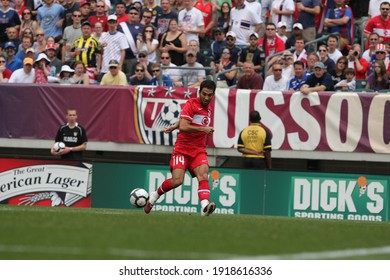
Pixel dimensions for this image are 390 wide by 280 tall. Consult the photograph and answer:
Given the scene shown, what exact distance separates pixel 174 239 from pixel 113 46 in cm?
1360

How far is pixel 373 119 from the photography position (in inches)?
904

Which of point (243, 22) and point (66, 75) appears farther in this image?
point (243, 22)

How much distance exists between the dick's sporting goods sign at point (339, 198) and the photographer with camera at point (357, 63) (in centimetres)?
272

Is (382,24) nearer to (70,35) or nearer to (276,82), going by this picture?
(276,82)

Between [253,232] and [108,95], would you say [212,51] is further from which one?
[253,232]

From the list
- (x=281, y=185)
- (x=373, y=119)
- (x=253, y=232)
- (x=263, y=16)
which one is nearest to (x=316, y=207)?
(x=281, y=185)

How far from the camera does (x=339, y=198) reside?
22.0m

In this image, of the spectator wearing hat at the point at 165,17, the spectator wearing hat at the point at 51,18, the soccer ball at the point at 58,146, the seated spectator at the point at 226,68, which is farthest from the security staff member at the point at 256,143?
the spectator wearing hat at the point at 51,18

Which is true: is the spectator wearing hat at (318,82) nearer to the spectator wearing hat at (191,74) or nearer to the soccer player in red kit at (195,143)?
the spectator wearing hat at (191,74)

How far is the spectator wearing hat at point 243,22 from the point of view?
84.2 feet

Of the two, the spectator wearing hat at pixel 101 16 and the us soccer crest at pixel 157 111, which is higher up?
the spectator wearing hat at pixel 101 16

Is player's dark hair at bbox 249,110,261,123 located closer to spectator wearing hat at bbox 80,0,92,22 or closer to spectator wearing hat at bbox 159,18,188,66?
spectator wearing hat at bbox 159,18,188,66

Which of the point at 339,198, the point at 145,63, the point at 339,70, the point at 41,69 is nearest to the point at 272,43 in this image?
the point at 339,70

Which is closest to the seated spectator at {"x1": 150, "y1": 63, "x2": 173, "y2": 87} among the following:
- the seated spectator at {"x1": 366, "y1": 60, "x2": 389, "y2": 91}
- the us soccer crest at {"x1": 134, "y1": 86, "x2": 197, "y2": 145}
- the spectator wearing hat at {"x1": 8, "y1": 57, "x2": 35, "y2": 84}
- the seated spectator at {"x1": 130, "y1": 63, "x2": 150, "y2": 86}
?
the seated spectator at {"x1": 130, "y1": 63, "x2": 150, "y2": 86}
